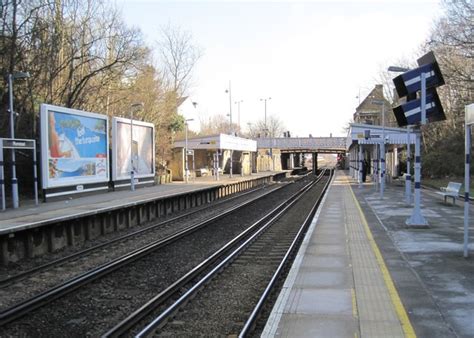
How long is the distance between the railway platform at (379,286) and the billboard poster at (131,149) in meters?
16.1

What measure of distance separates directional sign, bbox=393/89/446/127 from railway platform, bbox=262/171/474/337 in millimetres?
2885

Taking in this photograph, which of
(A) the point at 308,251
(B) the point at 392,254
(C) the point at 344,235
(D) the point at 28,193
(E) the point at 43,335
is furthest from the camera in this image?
(D) the point at 28,193

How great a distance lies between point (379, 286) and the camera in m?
7.49

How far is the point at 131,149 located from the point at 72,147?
22.6 ft

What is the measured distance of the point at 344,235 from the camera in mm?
12859

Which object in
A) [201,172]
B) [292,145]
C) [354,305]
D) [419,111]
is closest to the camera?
[354,305]

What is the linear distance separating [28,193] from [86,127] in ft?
17.6

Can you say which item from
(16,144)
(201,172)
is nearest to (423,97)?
(16,144)

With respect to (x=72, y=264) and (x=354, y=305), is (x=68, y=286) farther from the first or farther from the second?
(x=354, y=305)

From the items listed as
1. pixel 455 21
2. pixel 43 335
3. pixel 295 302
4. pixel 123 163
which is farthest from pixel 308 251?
pixel 455 21

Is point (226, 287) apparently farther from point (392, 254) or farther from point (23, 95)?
point (23, 95)

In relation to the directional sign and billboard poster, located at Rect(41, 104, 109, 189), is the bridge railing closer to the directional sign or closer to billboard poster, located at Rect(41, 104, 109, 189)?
billboard poster, located at Rect(41, 104, 109, 189)

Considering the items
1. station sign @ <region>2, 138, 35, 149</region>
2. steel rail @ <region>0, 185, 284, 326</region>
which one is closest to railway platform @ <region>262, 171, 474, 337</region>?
steel rail @ <region>0, 185, 284, 326</region>

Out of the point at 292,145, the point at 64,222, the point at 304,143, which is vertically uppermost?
the point at 304,143
